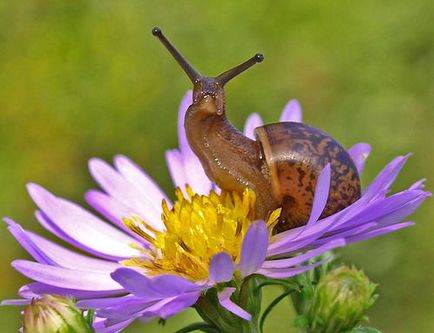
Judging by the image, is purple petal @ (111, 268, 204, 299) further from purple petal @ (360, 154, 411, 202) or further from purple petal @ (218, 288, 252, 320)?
purple petal @ (360, 154, 411, 202)

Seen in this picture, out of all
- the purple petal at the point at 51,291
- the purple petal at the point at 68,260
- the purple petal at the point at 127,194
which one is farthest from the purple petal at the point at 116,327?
the purple petal at the point at 127,194

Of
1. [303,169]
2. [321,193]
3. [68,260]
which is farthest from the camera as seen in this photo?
[68,260]

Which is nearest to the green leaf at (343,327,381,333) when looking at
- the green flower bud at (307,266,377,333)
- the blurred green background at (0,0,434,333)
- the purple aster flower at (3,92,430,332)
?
the green flower bud at (307,266,377,333)

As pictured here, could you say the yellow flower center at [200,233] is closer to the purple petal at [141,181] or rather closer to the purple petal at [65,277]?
the purple petal at [65,277]

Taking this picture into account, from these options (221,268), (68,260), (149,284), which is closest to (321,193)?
(221,268)

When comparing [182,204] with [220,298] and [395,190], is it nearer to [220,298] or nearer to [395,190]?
[220,298]

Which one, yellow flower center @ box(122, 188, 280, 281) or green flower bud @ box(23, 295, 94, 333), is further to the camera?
yellow flower center @ box(122, 188, 280, 281)

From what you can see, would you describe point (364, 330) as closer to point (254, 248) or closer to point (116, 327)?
point (254, 248)
